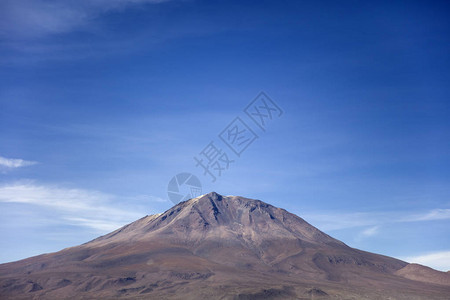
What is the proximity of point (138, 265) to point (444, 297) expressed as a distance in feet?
413

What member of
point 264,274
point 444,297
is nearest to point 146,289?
point 264,274

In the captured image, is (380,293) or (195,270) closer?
(380,293)

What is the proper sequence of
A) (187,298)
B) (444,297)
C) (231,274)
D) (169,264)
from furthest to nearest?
(169,264) < (231,274) < (444,297) < (187,298)

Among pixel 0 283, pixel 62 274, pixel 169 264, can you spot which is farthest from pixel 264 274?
pixel 0 283

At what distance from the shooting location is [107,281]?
17400 centimetres

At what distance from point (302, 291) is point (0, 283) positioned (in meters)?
118

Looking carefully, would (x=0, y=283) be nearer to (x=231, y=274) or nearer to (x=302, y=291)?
(x=231, y=274)

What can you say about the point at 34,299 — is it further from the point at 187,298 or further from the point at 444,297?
the point at 444,297

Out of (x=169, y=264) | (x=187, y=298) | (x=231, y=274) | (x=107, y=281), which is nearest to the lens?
(x=187, y=298)

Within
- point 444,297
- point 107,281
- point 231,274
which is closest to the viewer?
point 444,297

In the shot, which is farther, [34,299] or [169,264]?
[169,264]

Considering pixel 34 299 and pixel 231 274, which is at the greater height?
pixel 231 274

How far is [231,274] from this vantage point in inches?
7323

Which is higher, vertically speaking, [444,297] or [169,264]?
[169,264]
